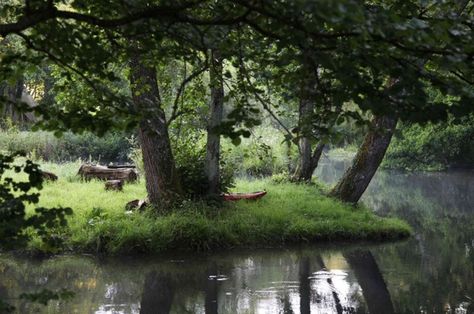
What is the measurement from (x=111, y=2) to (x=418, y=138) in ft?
72.0

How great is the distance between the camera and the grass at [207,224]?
27.6 ft

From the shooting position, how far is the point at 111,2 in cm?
326

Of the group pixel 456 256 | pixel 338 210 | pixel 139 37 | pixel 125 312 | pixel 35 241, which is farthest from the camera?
pixel 338 210

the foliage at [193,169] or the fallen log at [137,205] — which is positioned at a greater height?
the foliage at [193,169]

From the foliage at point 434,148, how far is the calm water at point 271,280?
13.7m

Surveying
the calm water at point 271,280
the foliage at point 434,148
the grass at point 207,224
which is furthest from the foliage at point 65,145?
the foliage at point 434,148

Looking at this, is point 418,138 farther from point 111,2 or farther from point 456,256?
point 111,2

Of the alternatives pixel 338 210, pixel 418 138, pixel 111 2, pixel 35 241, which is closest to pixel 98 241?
pixel 35 241

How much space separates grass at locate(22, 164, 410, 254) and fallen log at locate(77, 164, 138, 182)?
1.49m

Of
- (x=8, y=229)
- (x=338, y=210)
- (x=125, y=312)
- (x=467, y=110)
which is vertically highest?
(x=467, y=110)

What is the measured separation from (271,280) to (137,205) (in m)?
3.36

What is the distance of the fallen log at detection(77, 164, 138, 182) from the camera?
1335 centimetres

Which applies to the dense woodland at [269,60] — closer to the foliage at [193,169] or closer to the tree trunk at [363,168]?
the foliage at [193,169]

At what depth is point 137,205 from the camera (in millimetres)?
9844
